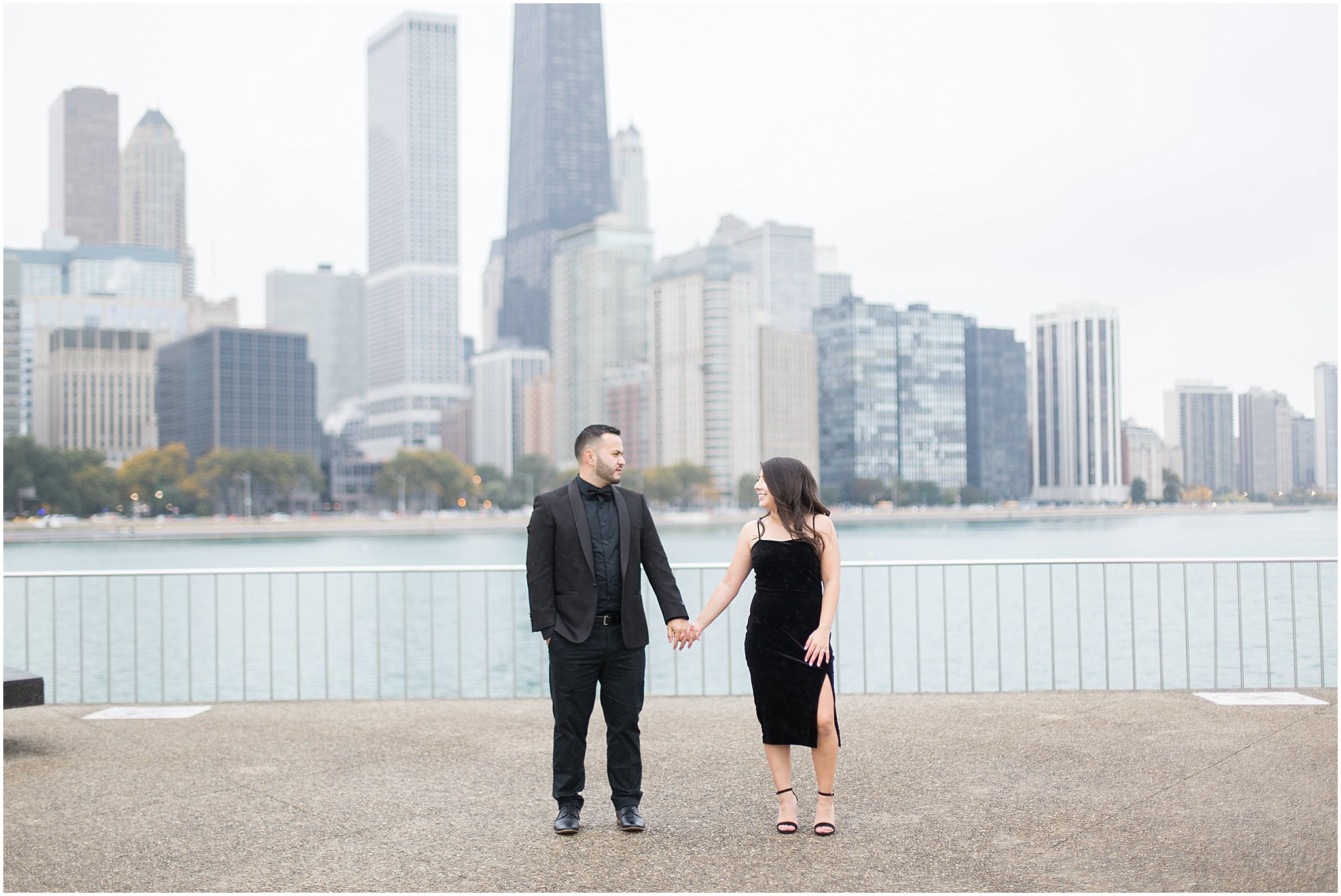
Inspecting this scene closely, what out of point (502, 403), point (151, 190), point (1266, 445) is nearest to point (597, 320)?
point (502, 403)

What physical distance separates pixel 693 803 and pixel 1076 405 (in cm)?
9553

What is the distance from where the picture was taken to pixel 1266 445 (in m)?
48.6

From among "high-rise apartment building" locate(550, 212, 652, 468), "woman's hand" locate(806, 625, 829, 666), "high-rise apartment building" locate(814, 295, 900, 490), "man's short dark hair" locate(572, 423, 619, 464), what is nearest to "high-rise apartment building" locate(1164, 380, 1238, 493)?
"high-rise apartment building" locate(814, 295, 900, 490)

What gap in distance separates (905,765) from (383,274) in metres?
200

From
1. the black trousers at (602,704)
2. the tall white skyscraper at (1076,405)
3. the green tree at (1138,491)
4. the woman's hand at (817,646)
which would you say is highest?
the tall white skyscraper at (1076,405)

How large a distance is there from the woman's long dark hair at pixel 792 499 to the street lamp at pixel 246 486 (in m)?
111

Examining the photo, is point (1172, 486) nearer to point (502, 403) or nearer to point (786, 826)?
point (786, 826)

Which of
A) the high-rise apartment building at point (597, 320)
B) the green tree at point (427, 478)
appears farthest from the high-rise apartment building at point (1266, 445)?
the high-rise apartment building at point (597, 320)

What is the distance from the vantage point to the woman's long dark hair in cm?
436

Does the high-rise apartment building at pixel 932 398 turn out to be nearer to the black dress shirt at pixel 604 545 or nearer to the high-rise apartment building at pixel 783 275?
the high-rise apartment building at pixel 783 275

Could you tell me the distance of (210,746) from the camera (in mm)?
6441

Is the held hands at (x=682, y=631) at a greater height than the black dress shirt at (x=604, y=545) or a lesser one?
lesser

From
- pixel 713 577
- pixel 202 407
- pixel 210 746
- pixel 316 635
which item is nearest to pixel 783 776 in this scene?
pixel 210 746

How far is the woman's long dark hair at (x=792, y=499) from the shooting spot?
4.36m
